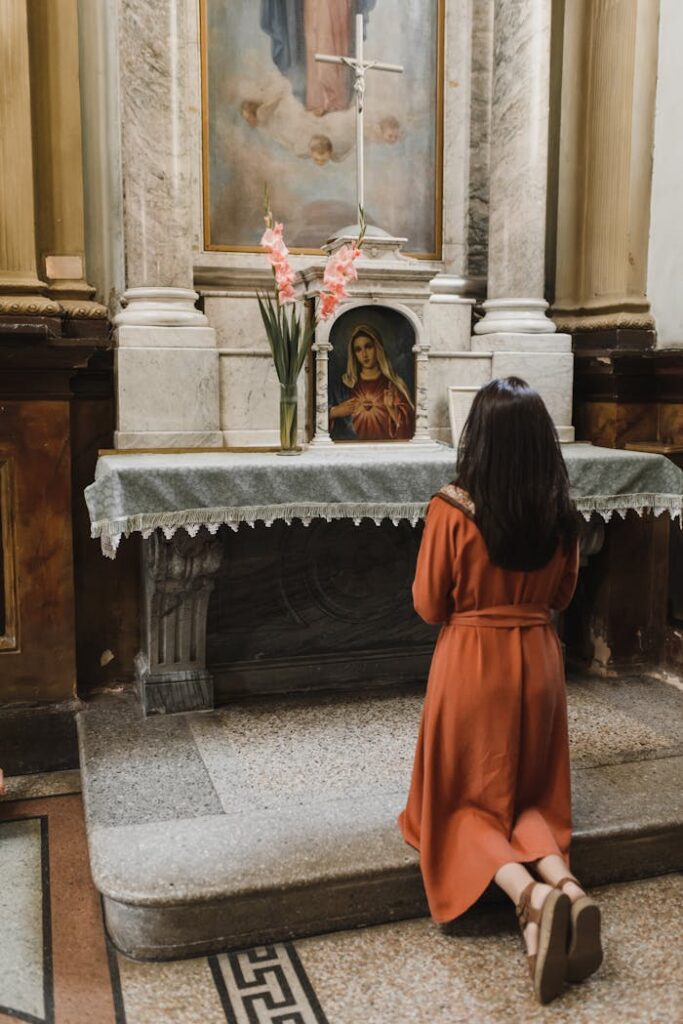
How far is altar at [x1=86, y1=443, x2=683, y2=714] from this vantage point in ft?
12.7

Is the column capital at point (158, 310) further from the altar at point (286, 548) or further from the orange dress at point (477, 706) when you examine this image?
the orange dress at point (477, 706)

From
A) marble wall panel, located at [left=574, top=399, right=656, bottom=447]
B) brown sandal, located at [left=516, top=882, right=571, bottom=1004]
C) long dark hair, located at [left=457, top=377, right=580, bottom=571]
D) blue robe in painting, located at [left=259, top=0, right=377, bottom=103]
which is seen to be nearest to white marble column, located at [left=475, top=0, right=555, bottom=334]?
marble wall panel, located at [left=574, top=399, right=656, bottom=447]

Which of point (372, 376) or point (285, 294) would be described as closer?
point (285, 294)

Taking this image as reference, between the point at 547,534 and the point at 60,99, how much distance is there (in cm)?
290

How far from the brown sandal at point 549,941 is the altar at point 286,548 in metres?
1.66

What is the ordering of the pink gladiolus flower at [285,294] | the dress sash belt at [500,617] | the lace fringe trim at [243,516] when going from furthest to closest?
the pink gladiolus flower at [285,294]
the lace fringe trim at [243,516]
the dress sash belt at [500,617]

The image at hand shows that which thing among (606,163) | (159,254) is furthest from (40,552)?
(606,163)

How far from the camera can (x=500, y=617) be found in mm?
3031

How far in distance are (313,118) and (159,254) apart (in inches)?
41.4

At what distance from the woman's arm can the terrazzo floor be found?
97 cm

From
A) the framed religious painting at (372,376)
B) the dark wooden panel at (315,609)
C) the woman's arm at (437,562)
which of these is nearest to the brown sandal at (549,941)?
the woman's arm at (437,562)

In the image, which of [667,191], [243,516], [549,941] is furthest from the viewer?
[667,191]

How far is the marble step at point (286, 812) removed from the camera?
3.08 meters

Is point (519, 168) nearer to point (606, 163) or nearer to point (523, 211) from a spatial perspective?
point (523, 211)
